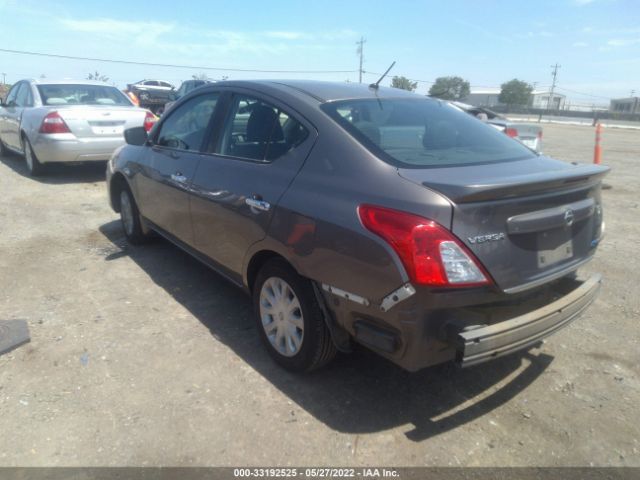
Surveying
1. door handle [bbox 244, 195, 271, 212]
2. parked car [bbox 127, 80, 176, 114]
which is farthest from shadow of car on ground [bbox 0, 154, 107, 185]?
parked car [bbox 127, 80, 176, 114]

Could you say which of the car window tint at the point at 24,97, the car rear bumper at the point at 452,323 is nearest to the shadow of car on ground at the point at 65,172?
the car window tint at the point at 24,97

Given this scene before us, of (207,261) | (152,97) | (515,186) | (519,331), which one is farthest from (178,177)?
(152,97)

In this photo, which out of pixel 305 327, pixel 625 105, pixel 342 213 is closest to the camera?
pixel 342 213

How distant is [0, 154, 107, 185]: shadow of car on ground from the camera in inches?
347

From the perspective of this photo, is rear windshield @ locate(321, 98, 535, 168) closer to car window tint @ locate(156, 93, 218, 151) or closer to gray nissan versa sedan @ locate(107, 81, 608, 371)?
gray nissan versa sedan @ locate(107, 81, 608, 371)

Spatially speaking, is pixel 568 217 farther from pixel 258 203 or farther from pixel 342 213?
pixel 258 203

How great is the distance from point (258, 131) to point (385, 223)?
142 centimetres

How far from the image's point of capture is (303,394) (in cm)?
298

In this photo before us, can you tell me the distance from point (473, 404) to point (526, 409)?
0.94ft

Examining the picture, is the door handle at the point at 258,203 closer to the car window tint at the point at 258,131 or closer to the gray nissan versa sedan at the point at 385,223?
the gray nissan versa sedan at the point at 385,223

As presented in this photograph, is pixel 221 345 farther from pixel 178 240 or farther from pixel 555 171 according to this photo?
pixel 555 171

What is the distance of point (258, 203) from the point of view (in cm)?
312

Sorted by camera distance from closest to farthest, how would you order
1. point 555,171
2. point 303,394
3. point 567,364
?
point 555,171 → point 303,394 → point 567,364

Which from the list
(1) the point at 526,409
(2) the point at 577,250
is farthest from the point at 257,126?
(1) the point at 526,409
